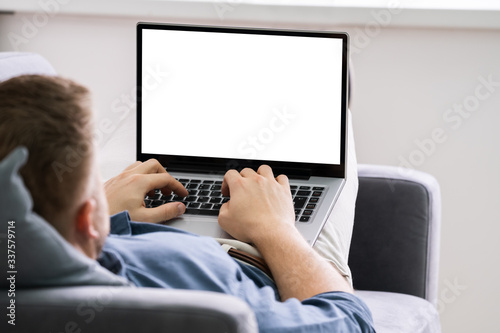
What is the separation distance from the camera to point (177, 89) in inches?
51.6

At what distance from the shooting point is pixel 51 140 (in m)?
0.64

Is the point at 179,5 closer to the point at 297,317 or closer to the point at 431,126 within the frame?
the point at 431,126

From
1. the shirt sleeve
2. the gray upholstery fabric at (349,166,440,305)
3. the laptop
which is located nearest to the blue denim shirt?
the shirt sleeve

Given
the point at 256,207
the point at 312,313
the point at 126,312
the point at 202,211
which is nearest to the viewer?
the point at 126,312

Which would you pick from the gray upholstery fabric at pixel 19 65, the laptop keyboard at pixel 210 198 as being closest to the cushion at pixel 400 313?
the laptop keyboard at pixel 210 198

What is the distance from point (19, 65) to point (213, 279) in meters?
0.78

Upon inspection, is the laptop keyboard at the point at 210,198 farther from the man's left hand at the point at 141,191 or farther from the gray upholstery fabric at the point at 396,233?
the gray upholstery fabric at the point at 396,233

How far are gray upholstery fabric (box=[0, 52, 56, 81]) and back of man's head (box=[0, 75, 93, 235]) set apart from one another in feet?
2.15

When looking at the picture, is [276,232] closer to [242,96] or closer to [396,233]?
[242,96]

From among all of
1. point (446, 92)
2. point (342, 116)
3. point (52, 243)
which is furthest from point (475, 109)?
point (52, 243)

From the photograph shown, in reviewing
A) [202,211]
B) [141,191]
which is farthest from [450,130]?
[141,191]

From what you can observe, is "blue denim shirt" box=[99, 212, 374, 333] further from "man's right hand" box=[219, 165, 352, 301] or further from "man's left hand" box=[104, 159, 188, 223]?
"man's left hand" box=[104, 159, 188, 223]

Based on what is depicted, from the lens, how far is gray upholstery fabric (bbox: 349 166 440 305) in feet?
4.89

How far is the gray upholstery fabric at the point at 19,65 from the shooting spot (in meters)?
1.30
